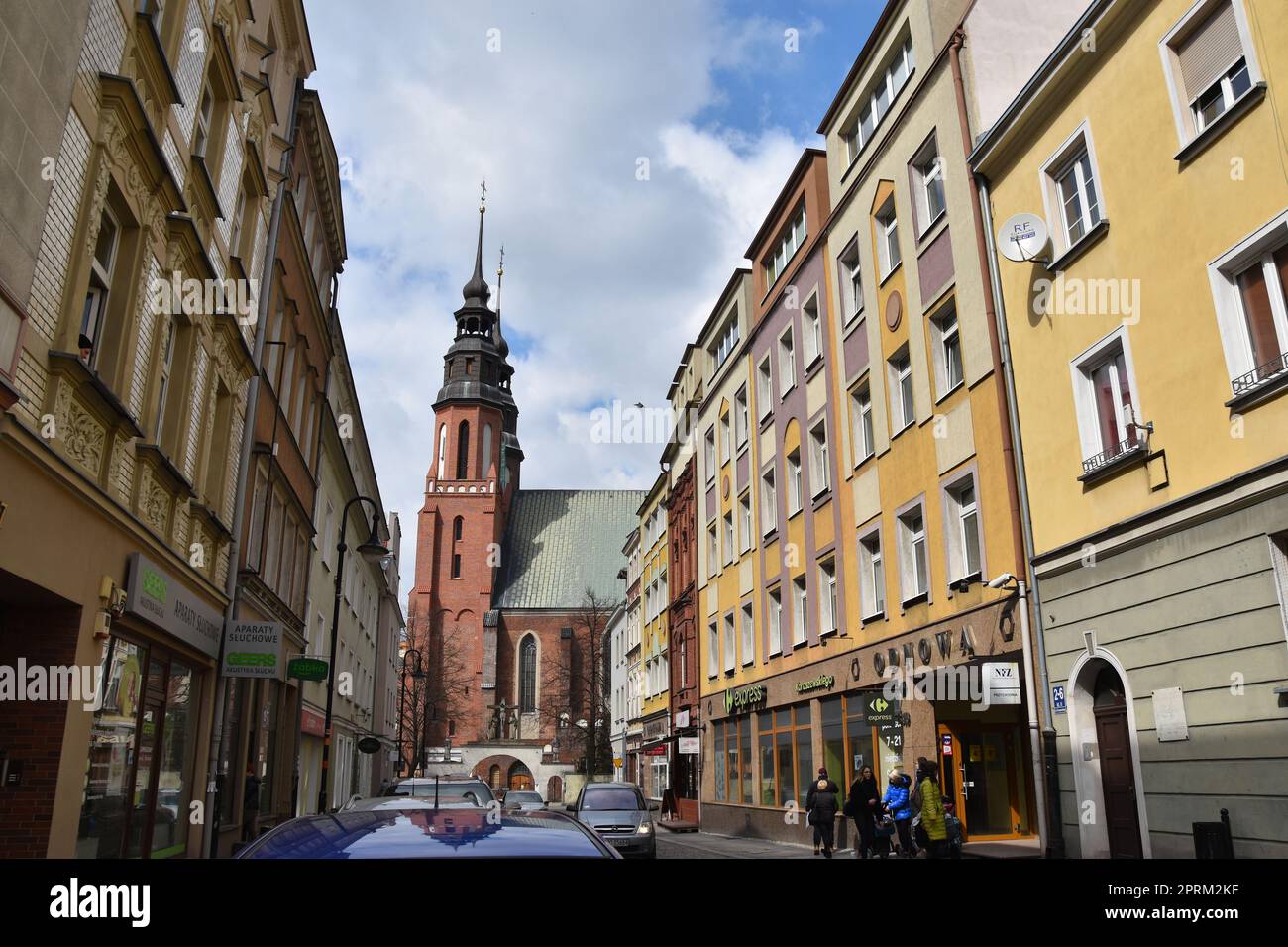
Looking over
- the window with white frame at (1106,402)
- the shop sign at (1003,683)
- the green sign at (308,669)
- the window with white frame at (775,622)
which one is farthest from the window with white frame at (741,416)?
the window with white frame at (1106,402)

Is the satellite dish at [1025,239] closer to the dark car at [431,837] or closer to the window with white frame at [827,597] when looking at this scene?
the window with white frame at [827,597]

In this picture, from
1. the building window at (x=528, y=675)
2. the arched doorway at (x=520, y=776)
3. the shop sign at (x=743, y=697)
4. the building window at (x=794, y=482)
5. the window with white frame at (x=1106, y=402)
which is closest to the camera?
the window with white frame at (x=1106, y=402)

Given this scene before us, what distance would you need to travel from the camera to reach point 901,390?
19703 millimetres

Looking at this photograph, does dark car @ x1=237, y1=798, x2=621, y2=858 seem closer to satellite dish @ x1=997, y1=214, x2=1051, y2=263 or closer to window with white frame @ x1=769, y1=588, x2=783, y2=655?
satellite dish @ x1=997, y1=214, x2=1051, y2=263

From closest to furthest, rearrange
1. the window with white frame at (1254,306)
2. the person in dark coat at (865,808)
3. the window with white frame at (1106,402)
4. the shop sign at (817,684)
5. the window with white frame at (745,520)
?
1. the window with white frame at (1254,306)
2. the window with white frame at (1106,402)
3. the person in dark coat at (865,808)
4. the shop sign at (817,684)
5. the window with white frame at (745,520)

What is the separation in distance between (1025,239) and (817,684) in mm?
11660

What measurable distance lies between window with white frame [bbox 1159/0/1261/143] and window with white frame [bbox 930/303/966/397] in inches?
236

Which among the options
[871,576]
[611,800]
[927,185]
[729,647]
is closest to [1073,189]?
[927,185]

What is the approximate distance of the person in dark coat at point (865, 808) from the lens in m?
16.3

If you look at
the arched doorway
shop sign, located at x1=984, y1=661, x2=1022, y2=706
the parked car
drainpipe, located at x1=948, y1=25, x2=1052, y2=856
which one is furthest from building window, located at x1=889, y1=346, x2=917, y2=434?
the arched doorway

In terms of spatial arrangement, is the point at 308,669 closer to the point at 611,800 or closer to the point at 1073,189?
the point at 611,800

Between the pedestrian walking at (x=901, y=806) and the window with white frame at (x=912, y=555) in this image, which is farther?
the window with white frame at (x=912, y=555)

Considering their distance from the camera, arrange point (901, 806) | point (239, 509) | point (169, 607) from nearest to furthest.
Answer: point (169, 607) < point (901, 806) < point (239, 509)

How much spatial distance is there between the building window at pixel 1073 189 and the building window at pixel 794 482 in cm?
1106
